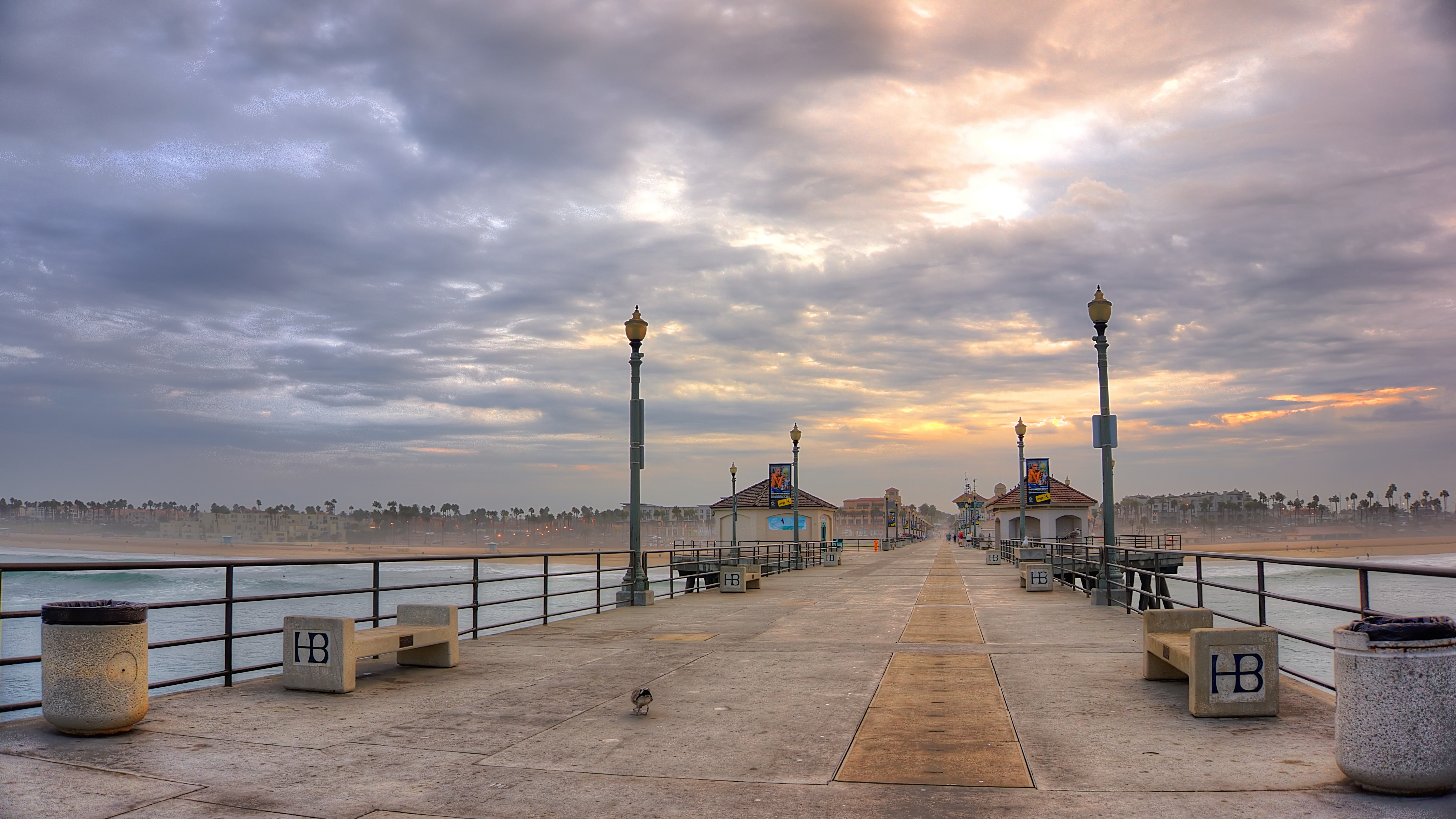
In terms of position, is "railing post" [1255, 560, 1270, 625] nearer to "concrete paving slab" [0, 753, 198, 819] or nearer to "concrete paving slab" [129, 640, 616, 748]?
"concrete paving slab" [129, 640, 616, 748]

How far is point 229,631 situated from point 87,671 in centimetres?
243

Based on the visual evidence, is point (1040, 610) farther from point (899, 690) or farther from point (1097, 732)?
point (1097, 732)

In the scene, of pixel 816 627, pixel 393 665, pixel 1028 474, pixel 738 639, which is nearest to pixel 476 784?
pixel 393 665

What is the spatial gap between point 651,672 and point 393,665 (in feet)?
9.05

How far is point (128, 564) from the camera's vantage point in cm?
698

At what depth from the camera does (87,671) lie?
20.9 ft

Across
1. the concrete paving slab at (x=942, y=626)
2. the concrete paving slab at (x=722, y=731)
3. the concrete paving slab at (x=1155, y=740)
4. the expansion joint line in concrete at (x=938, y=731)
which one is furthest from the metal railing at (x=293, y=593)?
the concrete paving slab at (x=1155, y=740)

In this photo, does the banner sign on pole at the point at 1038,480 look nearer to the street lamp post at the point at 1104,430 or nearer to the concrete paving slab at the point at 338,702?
the street lamp post at the point at 1104,430

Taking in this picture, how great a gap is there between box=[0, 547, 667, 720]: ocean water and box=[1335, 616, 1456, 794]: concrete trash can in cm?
711

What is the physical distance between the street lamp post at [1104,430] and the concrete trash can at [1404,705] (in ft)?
44.2

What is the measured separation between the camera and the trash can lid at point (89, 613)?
21.0 feet

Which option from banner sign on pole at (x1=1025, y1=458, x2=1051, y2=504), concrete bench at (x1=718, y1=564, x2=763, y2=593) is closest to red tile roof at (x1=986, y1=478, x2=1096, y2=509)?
banner sign on pole at (x1=1025, y1=458, x2=1051, y2=504)

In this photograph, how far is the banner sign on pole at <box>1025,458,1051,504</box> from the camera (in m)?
45.2

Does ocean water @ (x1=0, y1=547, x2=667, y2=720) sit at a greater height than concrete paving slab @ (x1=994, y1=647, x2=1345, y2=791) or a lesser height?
lesser
